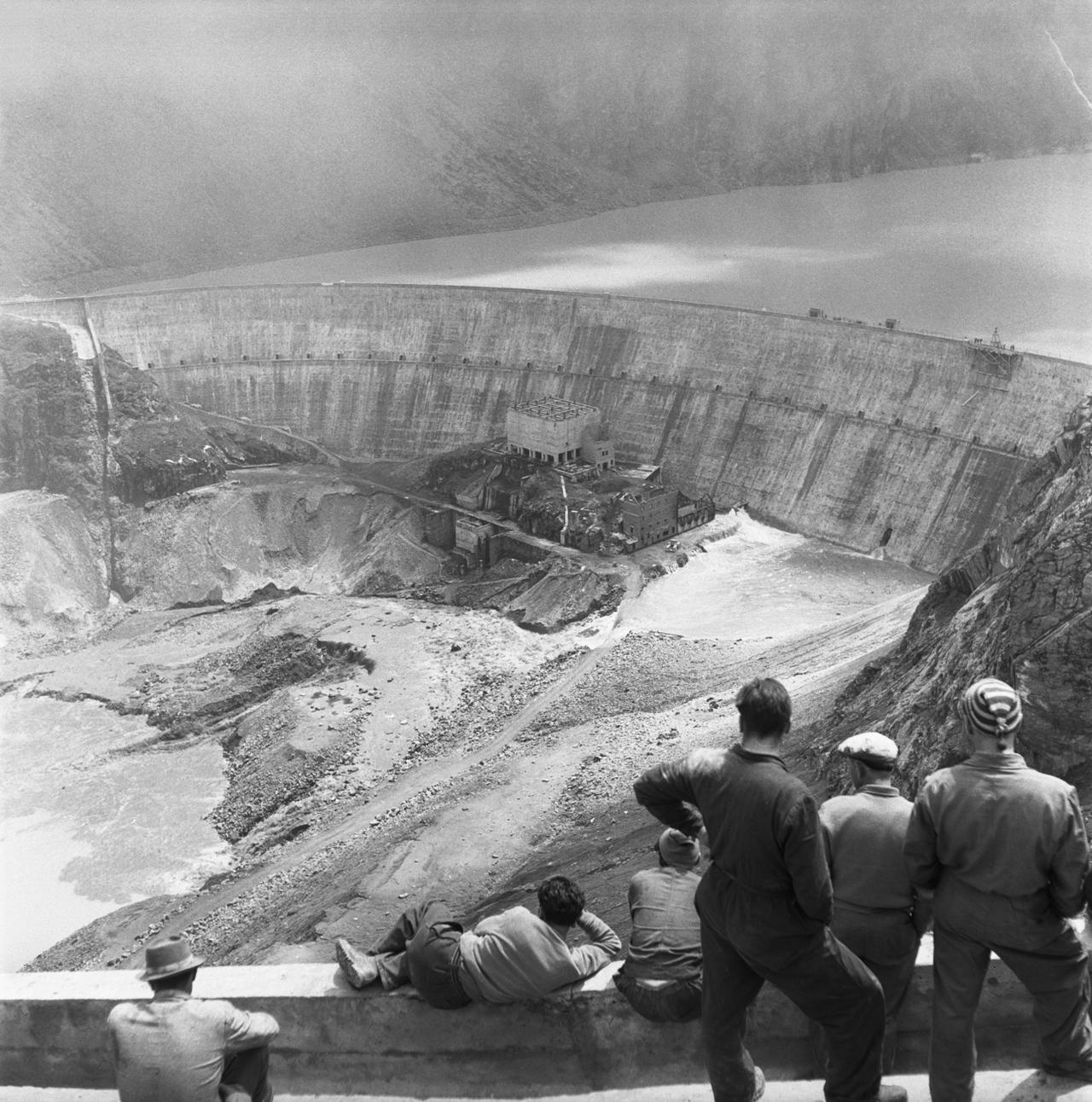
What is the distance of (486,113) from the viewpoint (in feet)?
491

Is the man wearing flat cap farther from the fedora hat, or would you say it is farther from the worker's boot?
the fedora hat

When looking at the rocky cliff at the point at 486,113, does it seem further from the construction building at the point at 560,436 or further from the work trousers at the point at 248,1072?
the work trousers at the point at 248,1072

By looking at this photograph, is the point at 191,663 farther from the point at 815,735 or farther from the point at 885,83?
the point at 885,83

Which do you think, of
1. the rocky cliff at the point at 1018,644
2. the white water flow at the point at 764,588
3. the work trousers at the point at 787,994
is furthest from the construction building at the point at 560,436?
the work trousers at the point at 787,994

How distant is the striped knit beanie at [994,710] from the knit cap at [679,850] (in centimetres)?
182

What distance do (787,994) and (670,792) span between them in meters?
1.13

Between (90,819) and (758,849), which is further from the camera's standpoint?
(90,819)

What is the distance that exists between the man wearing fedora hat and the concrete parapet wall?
2.94 ft

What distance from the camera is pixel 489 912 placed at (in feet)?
65.8

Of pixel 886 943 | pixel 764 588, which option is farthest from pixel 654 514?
pixel 886 943

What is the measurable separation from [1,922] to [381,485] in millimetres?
29459

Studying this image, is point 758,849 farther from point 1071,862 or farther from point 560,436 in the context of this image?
point 560,436

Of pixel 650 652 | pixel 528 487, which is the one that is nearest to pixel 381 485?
pixel 528 487

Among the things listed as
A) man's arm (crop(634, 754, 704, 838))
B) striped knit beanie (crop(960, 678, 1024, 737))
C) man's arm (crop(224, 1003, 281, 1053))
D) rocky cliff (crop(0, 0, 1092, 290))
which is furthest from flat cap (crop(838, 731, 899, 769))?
rocky cliff (crop(0, 0, 1092, 290))
